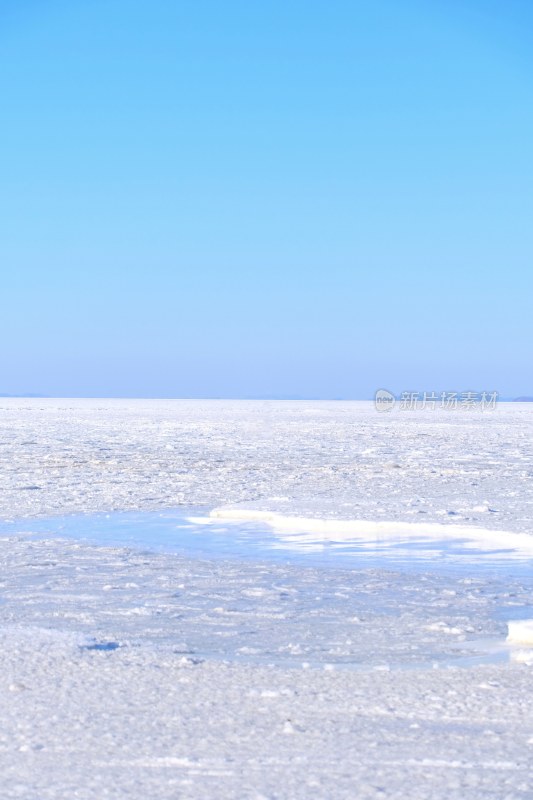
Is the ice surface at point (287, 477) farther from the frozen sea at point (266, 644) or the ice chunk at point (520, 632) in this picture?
the ice chunk at point (520, 632)

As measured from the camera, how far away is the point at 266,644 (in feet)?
15.1

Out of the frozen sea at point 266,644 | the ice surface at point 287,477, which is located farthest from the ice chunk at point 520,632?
the ice surface at point 287,477

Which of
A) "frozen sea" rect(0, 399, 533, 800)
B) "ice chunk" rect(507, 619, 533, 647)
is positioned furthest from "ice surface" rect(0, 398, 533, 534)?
"ice chunk" rect(507, 619, 533, 647)

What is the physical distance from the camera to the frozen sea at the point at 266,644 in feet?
9.77

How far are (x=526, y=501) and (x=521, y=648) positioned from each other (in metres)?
5.78

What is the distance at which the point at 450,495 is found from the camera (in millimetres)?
10766

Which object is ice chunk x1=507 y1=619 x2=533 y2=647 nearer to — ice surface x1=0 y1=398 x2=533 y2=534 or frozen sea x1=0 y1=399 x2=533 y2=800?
frozen sea x1=0 y1=399 x2=533 y2=800

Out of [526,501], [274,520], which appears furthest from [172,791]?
[526,501]

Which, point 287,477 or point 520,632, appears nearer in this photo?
point 520,632

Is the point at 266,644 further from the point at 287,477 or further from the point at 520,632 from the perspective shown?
the point at 287,477

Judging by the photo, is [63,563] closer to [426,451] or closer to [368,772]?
[368,772]

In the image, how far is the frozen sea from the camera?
298 centimetres

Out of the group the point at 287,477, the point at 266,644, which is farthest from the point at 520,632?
the point at 287,477

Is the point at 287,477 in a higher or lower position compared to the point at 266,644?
higher
